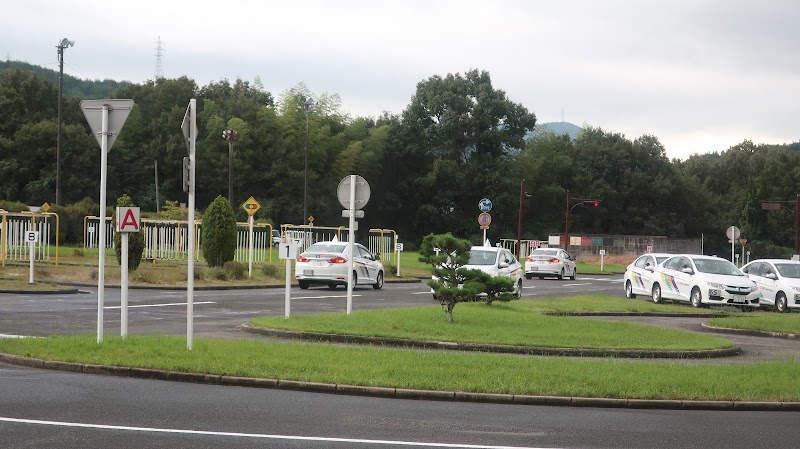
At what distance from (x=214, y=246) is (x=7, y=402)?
1121 inches

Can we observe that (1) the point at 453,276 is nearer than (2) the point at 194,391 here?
No

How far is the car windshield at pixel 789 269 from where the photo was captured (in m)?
32.0

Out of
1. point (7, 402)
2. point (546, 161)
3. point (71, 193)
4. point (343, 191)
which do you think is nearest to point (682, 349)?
point (343, 191)

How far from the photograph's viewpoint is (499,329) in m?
19.8

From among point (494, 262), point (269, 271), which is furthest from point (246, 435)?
point (269, 271)

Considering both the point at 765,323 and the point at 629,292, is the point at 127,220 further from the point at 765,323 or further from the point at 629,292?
the point at 629,292

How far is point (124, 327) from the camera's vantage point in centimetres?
1526

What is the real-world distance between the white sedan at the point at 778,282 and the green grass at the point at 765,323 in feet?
14.3

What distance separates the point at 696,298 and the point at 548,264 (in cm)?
2195

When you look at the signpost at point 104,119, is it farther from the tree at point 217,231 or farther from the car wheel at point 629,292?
the tree at point 217,231

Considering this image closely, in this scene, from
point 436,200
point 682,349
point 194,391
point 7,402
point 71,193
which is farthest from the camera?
point 436,200

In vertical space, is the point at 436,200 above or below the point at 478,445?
above

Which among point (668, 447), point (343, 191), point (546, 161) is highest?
point (546, 161)

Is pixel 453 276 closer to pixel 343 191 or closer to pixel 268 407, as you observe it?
pixel 343 191
